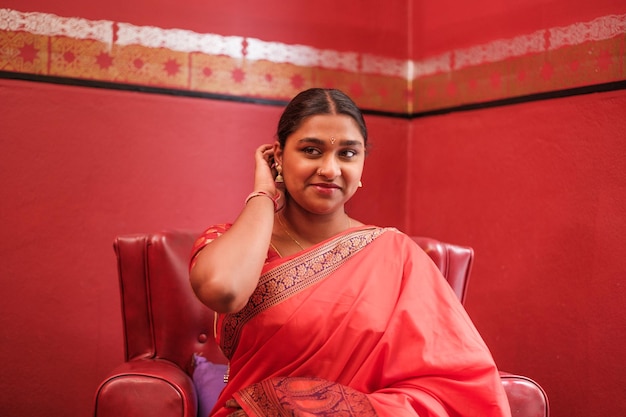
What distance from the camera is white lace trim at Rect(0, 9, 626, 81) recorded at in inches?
100.0

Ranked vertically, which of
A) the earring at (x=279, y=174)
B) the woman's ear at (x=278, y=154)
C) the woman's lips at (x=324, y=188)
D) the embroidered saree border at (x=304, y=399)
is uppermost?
the woman's ear at (x=278, y=154)

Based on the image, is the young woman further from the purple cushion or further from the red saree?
the purple cushion

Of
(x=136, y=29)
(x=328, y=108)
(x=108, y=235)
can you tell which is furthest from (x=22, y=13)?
(x=328, y=108)

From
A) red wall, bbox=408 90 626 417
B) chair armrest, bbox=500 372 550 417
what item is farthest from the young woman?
red wall, bbox=408 90 626 417

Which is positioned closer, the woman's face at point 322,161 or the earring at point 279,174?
the woman's face at point 322,161

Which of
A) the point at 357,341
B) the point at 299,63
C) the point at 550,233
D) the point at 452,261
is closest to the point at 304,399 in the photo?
the point at 357,341

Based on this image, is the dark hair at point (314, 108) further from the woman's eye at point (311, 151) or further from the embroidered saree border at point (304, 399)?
the embroidered saree border at point (304, 399)

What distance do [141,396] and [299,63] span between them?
178cm

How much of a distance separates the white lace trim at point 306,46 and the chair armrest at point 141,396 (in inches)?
58.2

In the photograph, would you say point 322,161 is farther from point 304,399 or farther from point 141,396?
point 141,396

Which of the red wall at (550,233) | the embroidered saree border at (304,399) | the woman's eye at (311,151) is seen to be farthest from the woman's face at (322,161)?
the red wall at (550,233)

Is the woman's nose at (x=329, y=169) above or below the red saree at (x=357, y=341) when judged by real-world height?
above

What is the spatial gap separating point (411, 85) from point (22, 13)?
5.79 feet

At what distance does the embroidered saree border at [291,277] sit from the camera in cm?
167
